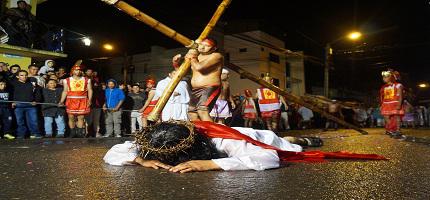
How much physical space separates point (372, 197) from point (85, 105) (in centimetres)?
787

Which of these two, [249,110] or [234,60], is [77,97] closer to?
[249,110]

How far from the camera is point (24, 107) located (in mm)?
8875

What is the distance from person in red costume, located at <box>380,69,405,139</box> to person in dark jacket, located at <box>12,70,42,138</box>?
29.1 feet

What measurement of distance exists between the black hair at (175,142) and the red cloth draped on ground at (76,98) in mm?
6078

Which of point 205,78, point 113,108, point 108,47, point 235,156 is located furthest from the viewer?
point 108,47

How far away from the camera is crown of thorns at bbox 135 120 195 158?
3160mm

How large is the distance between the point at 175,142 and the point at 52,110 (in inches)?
280

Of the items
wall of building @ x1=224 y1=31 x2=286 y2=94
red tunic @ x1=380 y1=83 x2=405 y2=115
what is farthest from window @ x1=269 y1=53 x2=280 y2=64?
red tunic @ x1=380 y1=83 x2=405 y2=115

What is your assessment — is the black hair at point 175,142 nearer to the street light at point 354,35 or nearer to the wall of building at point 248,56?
the street light at point 354,35

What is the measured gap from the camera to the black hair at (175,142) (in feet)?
10.4

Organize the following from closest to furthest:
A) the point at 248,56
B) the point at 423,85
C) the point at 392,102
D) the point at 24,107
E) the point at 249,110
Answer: the point at 24,107 → the point at 392,102 → the point at 249,110 → the point at 248,56 → the point at 423,85

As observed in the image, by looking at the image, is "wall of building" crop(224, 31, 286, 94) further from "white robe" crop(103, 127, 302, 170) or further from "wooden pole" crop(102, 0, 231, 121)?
"white robe" crop(103, 127, 302, 170)

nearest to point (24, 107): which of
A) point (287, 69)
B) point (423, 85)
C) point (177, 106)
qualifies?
point (177, 106)

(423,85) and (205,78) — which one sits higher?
(423,85)
